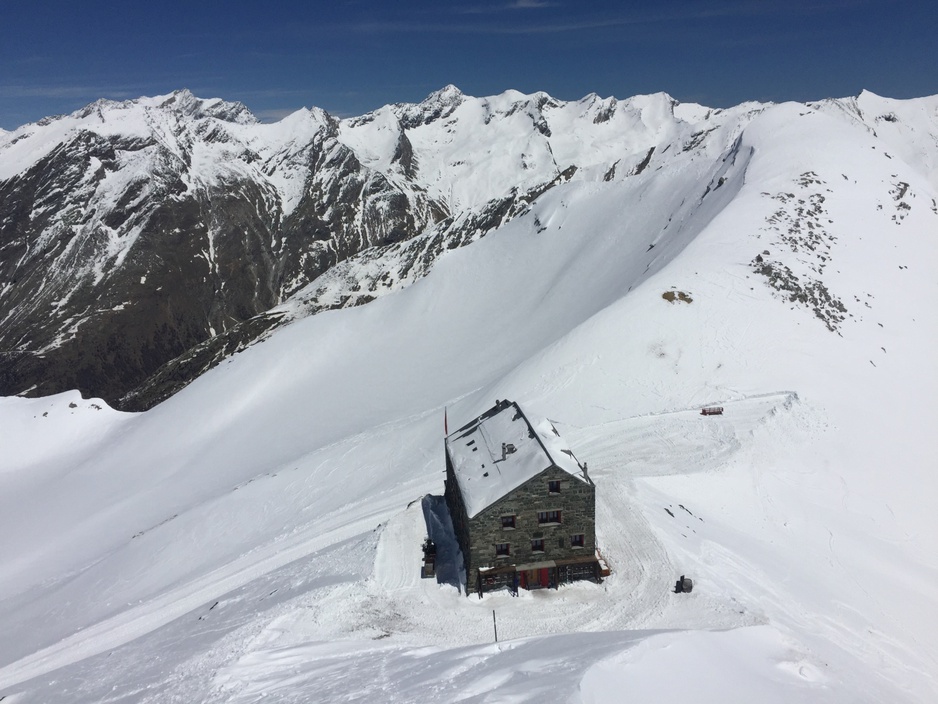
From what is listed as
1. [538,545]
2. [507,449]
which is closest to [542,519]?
[538,545]

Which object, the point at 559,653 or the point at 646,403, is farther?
the point at 646,403

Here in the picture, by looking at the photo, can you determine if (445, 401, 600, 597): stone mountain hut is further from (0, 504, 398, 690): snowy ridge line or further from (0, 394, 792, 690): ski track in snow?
(0, 504, 398, 690): snowy ridge line

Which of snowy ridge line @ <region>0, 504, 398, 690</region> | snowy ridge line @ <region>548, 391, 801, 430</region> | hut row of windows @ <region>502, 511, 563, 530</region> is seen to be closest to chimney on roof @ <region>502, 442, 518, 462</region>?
hut row of windows @ <region>502, 511, 563, 530</region>

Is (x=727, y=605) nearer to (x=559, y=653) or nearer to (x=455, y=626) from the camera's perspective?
(x=559, y=653)

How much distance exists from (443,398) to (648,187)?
53177mm

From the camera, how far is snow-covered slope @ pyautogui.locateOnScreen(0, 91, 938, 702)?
66.1 ft

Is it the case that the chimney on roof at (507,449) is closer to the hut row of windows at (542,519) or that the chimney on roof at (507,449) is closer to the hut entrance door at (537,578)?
the hut row of windows at (542,519)

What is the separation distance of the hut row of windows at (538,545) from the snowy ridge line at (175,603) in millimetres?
9812

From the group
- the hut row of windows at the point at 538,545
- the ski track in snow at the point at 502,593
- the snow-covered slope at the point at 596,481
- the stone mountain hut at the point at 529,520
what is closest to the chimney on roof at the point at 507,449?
the stone mountain hut at the point at 529,520

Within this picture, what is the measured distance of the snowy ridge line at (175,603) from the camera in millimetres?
27609

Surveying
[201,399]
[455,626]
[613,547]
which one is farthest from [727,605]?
[201,399]

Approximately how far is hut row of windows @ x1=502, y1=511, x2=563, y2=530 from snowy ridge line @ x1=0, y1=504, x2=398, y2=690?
10336 millimetres

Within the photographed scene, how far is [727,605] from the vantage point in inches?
866

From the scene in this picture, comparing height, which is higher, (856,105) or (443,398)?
(856,105)
